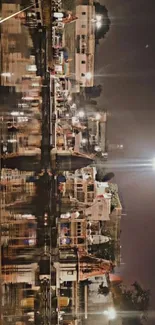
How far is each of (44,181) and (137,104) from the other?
69 centimetres

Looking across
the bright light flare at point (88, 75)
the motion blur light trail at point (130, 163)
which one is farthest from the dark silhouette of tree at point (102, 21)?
the motion blur light trail at point (130, 163)

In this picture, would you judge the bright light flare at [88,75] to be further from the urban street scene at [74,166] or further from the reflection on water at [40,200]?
the reflection on water at [40,200]

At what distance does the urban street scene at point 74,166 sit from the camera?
6.43 feet

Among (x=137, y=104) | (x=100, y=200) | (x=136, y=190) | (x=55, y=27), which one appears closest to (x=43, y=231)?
(x=100, y=200)

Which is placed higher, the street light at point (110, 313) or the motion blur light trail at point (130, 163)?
the motion blur light trail at point (130, 163)

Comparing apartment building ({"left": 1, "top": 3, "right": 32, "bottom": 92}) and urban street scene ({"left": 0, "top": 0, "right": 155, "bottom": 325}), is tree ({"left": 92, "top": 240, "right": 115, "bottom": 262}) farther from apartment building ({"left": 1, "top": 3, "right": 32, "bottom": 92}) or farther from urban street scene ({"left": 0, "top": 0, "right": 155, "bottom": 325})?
apartment building ({"left": 1, "top": 3, "right": 32, "bottom": 92})

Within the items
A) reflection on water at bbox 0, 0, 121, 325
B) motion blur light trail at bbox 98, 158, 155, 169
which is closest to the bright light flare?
reflection on water at bbox 0, 0, 121, 325

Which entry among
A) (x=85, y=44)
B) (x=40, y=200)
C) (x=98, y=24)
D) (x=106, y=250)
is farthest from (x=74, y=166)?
(x=98, y=24)

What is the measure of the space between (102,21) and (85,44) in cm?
17

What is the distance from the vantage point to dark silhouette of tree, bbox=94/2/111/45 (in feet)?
6.46

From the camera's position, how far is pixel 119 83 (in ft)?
6.61

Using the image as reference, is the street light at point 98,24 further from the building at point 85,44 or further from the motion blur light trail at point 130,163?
the motion blur light trail at point 130,163

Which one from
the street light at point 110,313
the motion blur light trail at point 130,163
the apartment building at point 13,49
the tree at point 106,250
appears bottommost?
the street light at point 110,313

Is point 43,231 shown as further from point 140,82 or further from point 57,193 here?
point 140,82
